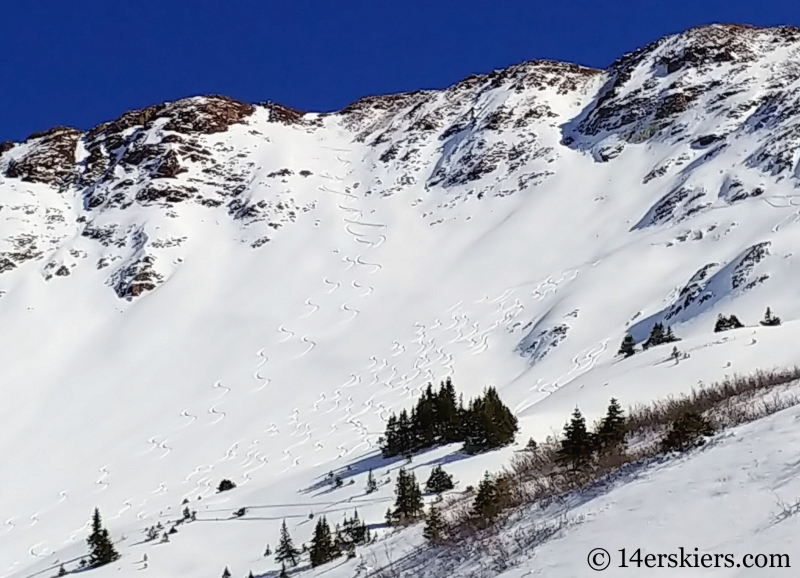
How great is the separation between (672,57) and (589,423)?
267 feet

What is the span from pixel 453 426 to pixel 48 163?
9192 cm

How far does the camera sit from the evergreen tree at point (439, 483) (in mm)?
15742

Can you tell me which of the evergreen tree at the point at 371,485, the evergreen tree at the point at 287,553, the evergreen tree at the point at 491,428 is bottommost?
the evergreen tree at the point at 287,553

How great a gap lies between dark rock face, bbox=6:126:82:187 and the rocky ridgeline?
237mm

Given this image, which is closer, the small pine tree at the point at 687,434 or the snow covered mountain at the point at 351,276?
the small pine tree at the point at 687,434

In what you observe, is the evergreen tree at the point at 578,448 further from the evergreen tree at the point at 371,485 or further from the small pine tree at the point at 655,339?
the small pine tree at the point at 655,339

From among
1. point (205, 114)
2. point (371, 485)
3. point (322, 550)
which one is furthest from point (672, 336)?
point (205, 114)

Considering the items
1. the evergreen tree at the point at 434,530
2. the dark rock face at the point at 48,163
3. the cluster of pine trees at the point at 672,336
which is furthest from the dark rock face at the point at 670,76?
Result: the evergreen tree at the point at 434,530

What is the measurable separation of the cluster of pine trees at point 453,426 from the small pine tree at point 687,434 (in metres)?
10.0

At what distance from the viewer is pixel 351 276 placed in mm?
66812

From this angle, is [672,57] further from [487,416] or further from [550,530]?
[550,530]

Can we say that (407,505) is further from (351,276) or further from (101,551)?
(351,276)

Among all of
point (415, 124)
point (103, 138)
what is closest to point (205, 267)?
point (415, 124)

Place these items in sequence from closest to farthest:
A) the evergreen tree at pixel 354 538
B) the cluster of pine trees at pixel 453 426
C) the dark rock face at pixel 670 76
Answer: the evergreen tree at pixel 354 538 → the cluster of pine trees at pixel 453 426 → the dark rock face at pixel 670 76
